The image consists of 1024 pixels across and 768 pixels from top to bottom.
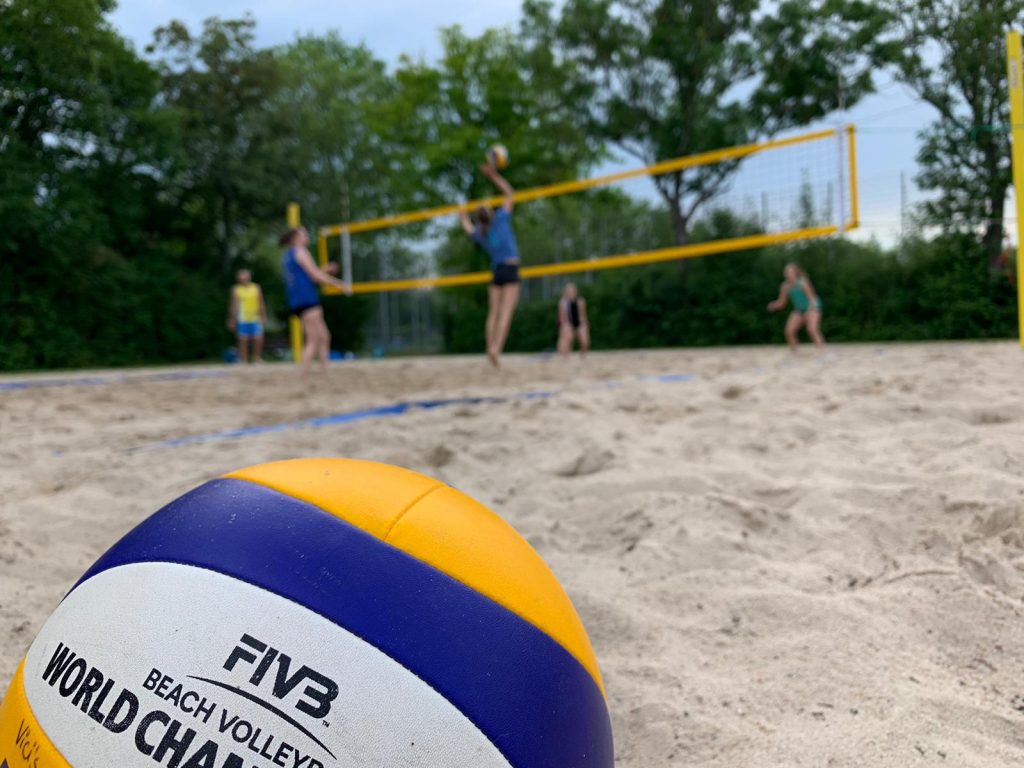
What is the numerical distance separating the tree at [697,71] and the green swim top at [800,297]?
266 inches

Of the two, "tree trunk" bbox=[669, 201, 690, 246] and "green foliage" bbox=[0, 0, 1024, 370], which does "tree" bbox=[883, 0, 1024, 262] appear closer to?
"green foliage" bbox=[0, 0, 1024, 370]

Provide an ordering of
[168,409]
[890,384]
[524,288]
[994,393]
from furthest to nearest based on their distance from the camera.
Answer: [524,288] < [168,409] < [890,384] < [994,393]

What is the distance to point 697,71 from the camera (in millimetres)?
18828

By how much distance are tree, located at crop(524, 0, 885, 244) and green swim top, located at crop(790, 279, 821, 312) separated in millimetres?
6747

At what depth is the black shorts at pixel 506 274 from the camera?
7492 millimetres

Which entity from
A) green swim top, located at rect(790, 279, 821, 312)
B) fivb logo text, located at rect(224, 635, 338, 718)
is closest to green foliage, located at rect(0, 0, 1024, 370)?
green swim top, located at rect(790, 279, 821, 312)

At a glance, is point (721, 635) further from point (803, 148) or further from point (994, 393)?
point (803, 148)

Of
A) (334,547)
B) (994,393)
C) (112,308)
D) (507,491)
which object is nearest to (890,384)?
(994,393)

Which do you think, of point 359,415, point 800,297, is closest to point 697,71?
point 800,297

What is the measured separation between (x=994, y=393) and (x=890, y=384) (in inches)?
27.8

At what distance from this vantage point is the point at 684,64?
19.0 meters

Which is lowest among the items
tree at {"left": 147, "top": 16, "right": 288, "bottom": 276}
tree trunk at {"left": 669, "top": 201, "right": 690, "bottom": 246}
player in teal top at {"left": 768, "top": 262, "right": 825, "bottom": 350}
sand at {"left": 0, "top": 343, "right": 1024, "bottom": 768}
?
sand at {"left": 0, "top": 343, "right": 1024, "bottom": 768}

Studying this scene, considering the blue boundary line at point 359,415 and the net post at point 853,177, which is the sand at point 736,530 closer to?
the blue boundary line at point 359,415

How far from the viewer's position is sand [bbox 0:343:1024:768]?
150cm
